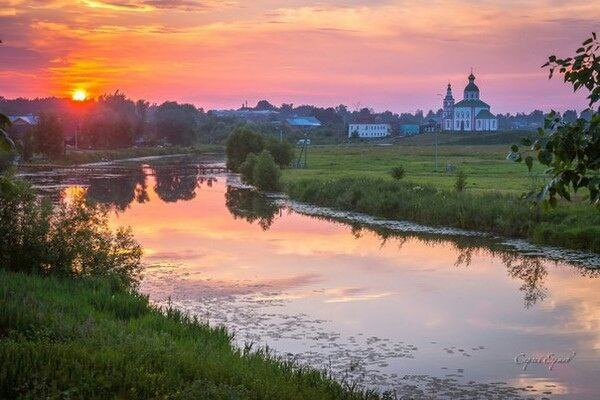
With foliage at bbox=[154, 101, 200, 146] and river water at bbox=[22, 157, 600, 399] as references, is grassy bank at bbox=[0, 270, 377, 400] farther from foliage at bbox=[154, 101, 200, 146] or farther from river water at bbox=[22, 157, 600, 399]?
foliage at bbox=[154, 101, 200, 146]

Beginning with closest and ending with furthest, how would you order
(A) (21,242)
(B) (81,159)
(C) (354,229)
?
(A) (21,242)
(C) (354,229)
(B) (81,159)

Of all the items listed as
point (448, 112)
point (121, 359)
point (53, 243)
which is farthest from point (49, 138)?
point (448, 112)

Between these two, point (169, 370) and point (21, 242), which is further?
point (21, 242)

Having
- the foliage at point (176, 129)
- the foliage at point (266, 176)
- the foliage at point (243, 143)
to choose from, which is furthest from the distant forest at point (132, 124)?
the foliage at point (266, 176)

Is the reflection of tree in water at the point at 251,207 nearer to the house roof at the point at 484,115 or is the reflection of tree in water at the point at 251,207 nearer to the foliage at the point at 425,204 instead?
the foliage at the point at 425,204

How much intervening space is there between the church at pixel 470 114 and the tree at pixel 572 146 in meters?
161

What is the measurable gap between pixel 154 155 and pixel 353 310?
100 meters

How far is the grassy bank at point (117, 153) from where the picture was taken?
87375 millimetres

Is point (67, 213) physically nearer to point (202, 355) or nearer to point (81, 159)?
point (202, 355)

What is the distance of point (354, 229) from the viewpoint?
32.5m

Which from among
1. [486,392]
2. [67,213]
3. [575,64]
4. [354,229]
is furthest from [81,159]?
[575,64]

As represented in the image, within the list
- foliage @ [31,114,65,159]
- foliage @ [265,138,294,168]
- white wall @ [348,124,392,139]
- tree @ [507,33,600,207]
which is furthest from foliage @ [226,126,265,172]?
white wall @ [348,124,392,139]

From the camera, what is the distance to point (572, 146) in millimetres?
4551

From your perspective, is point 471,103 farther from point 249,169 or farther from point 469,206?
point 469,206
